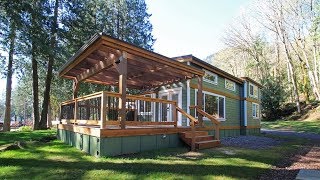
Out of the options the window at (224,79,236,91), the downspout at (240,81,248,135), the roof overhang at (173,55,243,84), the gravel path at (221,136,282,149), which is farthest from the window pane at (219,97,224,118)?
the downspout at (240,81,248,135)

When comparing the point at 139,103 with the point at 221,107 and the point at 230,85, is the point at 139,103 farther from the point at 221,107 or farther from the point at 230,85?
the point at 230,85

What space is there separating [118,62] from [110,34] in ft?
56.0

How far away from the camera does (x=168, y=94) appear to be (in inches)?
529

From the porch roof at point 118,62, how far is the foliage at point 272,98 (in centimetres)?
2070

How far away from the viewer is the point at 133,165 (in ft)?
21.4

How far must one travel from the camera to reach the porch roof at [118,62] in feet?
24.8

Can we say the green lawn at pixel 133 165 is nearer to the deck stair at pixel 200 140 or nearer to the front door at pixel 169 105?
the deck stair at pixel 200 140

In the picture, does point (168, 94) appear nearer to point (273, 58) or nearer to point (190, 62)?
point (190, 62)

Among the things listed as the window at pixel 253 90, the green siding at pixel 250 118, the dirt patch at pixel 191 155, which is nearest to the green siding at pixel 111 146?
the dirt patch at pixel 191 155

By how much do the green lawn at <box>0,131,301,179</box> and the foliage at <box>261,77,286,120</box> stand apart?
2363 centimetres

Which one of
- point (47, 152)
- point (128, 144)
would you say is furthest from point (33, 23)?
point (128, 144)

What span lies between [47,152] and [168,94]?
6.70 metres

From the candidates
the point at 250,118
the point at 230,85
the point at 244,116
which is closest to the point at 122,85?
the point at 230,85

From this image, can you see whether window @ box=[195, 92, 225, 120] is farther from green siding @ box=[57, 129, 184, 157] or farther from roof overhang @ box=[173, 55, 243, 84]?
green siding @ box=[57, 129, 184, 157]
